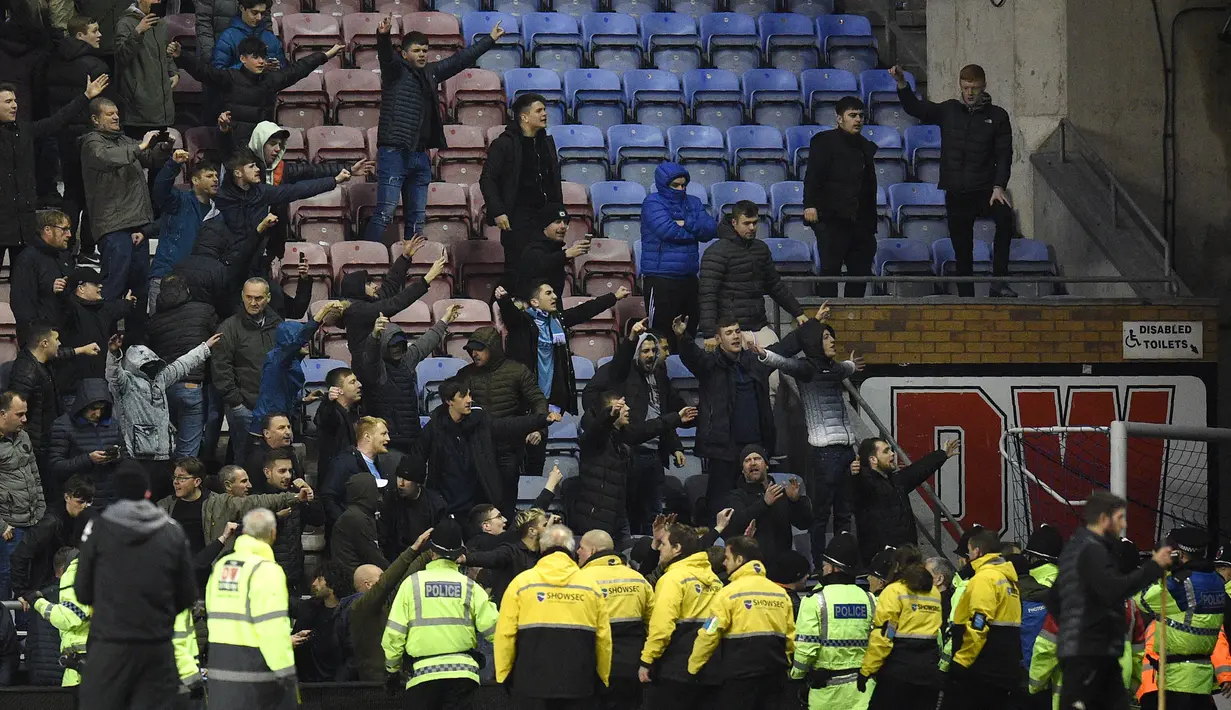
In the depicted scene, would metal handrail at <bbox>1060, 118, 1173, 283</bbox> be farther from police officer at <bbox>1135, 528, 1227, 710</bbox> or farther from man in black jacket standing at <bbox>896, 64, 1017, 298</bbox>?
police officer at <bbox>1135, 528, 1227, 710</bbox>

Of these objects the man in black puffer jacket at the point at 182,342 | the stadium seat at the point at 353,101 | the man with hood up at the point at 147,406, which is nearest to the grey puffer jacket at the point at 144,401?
the man with hood up at the point at 147,406

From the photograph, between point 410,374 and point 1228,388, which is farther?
point 1228,388

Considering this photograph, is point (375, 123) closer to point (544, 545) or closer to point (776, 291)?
point (776, 291)

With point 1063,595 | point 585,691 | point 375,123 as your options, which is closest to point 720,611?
point 585,691

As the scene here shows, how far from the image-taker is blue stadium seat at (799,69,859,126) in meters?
20.8

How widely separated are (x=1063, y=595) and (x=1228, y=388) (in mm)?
7486

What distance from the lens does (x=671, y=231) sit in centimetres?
1666

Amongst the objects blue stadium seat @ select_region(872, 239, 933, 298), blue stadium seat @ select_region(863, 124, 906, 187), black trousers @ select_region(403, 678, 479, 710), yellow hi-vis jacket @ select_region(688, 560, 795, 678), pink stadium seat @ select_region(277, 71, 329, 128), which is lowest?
black trousers @ select_region(403, 678, 479, 710)

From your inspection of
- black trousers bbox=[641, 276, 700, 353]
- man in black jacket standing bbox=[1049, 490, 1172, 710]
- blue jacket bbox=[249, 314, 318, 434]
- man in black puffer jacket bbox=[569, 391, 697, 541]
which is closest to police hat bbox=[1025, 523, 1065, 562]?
man in black jacket standing bbox=[1049, 490, 1172, 710]

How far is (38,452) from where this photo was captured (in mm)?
14766

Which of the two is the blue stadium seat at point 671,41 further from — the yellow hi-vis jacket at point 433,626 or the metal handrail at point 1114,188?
the yellow hi-vis jacket at point 433,626

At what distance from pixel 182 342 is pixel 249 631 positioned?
4470 mm

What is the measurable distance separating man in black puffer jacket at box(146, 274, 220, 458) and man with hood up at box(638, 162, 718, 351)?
374 cm

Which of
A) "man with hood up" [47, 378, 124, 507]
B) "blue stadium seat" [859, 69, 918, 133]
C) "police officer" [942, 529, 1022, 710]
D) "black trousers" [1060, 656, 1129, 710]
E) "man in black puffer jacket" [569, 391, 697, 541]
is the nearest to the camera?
"black trousers" [1060, 656, 1129, 710]
